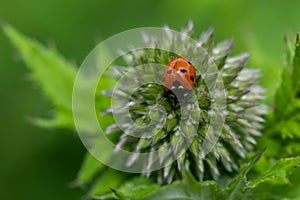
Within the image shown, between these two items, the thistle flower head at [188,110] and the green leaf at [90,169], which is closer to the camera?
the thistle flower head at [188,110]

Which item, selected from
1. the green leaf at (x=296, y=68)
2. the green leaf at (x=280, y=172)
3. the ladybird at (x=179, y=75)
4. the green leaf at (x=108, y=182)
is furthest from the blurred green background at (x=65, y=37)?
the green leaf at (x=280, y=172)

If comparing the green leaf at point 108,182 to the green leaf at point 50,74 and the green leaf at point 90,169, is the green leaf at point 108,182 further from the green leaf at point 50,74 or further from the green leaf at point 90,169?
the green leaf at point 50,74

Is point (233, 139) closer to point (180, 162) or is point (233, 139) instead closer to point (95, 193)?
point (180, 162)

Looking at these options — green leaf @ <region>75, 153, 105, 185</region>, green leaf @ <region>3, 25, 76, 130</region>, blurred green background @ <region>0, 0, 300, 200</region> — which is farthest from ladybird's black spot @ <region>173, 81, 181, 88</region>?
blurred green background @ <region>0, 0, 300, 200</region>

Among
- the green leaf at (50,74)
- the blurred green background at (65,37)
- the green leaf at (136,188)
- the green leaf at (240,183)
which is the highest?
the blurred green background at (65,37)

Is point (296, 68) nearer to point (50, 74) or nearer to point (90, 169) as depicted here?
point (90, 169)

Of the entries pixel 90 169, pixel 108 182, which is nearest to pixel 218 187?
pixel 108 182

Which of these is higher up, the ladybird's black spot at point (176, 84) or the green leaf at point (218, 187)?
the ladybird's black spot at point (176, 84)
